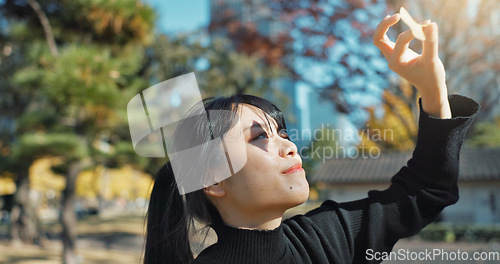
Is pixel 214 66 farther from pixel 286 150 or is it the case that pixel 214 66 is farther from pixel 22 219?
pixel 286 150

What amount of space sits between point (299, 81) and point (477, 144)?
31.5ft

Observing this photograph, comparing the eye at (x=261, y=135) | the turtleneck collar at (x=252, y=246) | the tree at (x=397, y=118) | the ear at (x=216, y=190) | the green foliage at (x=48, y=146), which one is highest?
the eye at (x=261, y=135)

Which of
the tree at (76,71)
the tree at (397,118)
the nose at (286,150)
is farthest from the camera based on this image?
the tree at (397,118)

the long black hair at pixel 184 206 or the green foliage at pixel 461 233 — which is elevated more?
the long black hair at pixel 184 206

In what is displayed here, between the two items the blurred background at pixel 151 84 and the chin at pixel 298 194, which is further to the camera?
the blurred background at pixel 151 84

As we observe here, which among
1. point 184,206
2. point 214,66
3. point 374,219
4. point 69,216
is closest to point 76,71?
point 69,216

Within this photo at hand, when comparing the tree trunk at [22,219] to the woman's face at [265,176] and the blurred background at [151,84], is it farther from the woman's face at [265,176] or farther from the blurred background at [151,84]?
the woman's face at [265,176]

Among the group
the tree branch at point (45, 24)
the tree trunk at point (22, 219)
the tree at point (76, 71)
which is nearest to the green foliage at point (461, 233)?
the tree at point (76, 71)

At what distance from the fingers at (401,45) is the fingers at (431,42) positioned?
0.04 meters

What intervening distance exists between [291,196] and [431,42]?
0.47 m

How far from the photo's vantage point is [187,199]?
1.15 meters

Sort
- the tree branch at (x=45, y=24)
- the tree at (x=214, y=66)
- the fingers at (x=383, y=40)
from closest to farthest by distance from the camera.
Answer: the fingers at (x=383, y=40), the tree branch at (x=45, y=24), the tree at (x=214, y=66)

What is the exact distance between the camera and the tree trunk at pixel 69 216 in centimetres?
569

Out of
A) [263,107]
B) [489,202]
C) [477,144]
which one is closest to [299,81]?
[489,202]
